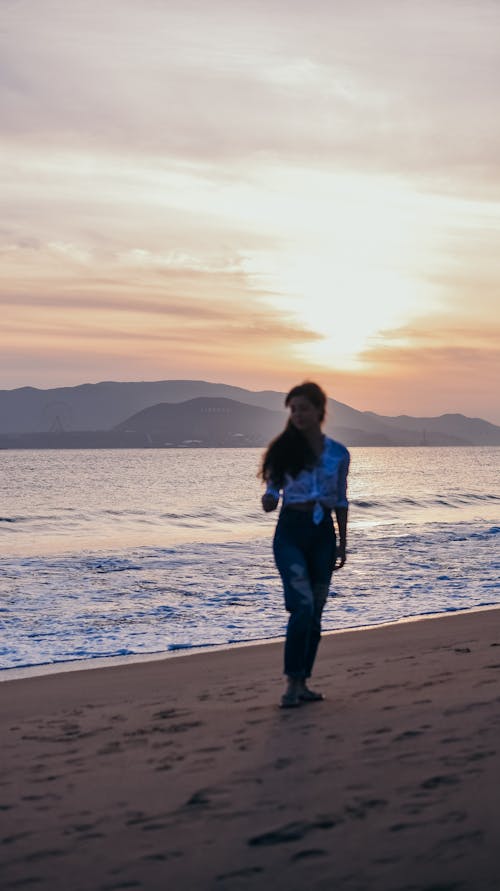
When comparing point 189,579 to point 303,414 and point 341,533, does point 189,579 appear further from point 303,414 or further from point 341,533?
point 303,414

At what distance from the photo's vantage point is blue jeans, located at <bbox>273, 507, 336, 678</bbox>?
18.8 feet

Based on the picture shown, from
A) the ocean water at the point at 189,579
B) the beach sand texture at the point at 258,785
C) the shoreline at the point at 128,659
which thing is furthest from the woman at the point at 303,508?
the ocean water at the point at 189,579

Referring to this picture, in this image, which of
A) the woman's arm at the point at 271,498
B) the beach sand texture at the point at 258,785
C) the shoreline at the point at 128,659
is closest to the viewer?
the beach sand texture at the point at 258,785

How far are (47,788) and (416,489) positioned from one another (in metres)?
51.3

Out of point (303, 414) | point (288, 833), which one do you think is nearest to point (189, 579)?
point (303, 414)

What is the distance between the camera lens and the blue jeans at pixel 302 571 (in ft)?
18.8

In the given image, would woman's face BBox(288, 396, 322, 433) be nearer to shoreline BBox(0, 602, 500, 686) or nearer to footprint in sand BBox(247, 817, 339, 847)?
footprint in sand BBox(247, 817, 339, 847)

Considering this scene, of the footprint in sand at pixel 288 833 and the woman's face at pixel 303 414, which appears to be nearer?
the footprint in sand at pixel 288 833

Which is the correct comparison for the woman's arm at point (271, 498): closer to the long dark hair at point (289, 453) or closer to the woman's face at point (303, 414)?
the long dark hair at point (289, 453)

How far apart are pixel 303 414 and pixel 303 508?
59 cm

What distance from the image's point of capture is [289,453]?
5.77m

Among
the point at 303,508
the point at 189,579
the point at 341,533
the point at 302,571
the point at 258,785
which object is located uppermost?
the point at 303,508

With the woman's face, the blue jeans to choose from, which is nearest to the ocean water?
the blue jeans

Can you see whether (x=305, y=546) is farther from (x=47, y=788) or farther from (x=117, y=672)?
(x=117, y=672)
